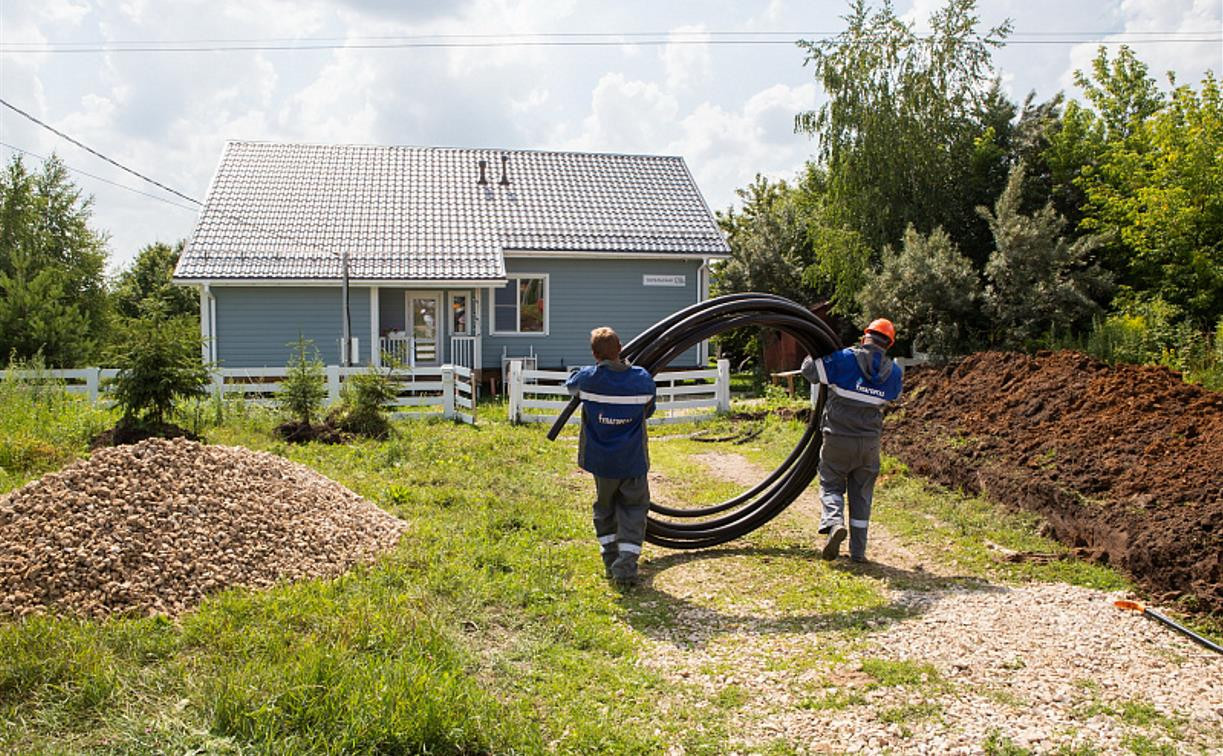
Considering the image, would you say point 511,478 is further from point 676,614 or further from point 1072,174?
point 1072,174

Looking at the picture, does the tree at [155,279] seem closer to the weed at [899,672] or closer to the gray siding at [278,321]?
the gray siding at [278,321]

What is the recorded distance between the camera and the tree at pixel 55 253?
17.7 meters

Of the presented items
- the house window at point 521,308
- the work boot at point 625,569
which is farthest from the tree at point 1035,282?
the work boot at point 625,569

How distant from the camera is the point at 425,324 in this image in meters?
20.6

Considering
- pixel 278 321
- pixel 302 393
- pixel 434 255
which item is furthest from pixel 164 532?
pixel 434 255

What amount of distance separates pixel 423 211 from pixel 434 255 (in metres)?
2.29

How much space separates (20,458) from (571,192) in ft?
51.0

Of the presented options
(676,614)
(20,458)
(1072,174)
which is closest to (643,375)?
(676,614)

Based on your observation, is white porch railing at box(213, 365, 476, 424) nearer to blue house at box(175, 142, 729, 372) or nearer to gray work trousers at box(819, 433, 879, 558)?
blue house at box(175, 142, 729, 372)

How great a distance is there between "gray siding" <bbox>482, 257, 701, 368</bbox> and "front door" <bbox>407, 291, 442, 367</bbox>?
103cm

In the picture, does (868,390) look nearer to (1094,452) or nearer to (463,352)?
(1094,452)

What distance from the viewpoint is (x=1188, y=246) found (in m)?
17.0

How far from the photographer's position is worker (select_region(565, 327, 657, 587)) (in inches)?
248

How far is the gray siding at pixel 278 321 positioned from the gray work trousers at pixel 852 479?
14.3 m
